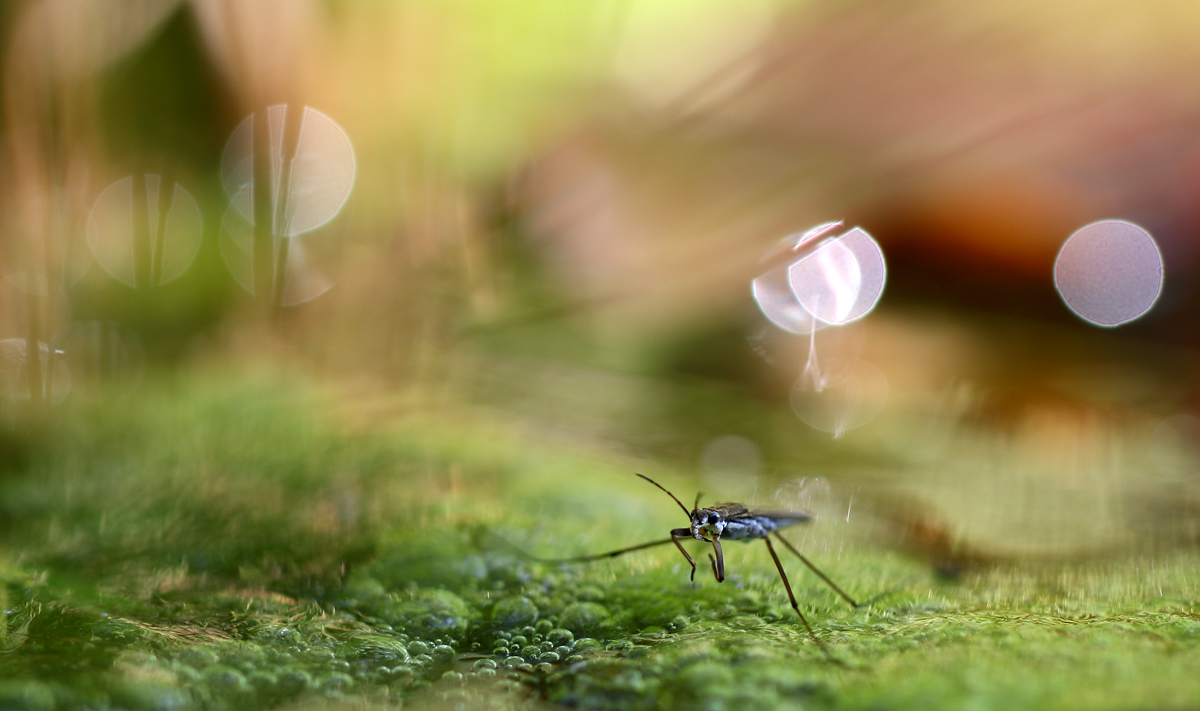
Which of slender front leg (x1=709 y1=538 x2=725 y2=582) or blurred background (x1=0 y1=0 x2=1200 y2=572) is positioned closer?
slender front leg (x1=709 y1=538 x2=725 y2=582)

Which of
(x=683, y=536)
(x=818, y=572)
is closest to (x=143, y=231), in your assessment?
(x=683, y=536)

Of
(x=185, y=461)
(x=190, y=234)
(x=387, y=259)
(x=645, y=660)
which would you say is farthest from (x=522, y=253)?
(x=645, y=660)

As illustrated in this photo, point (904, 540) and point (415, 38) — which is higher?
point (415, 38)

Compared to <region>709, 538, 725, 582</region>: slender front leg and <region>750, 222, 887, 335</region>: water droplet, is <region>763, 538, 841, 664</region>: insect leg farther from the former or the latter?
<region>750, 222, 887, 335</region>: water droplet

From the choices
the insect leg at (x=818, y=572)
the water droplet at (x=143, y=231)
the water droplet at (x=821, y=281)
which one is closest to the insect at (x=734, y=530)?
the insect leg at (x=818, y=572)

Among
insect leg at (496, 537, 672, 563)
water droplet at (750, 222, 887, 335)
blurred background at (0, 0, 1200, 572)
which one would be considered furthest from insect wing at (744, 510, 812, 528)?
water droplet at (750, 222, 887, 335)

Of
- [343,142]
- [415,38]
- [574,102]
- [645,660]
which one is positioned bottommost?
[645,660]

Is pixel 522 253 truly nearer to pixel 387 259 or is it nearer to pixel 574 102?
pixel 387 259

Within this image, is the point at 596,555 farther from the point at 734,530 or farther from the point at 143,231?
the point at 143,231
